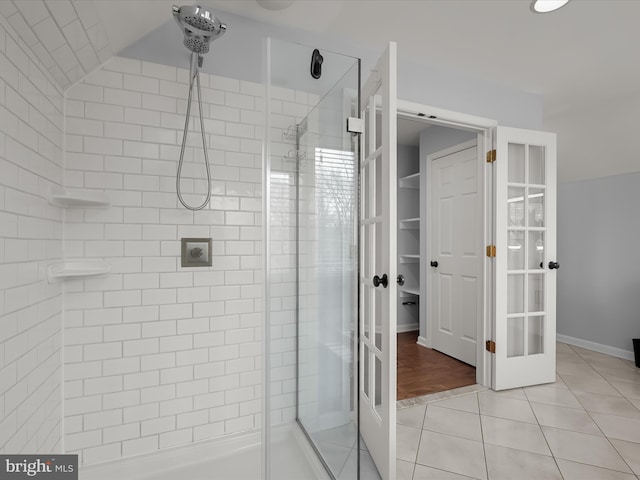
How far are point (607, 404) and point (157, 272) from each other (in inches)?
123

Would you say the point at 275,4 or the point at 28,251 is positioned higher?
the point at 275,4

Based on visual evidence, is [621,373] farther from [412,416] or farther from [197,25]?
[197,25]

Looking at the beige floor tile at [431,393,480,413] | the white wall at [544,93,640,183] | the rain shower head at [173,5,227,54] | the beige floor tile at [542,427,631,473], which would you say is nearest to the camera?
the rain shower head at [173,5,227,54]

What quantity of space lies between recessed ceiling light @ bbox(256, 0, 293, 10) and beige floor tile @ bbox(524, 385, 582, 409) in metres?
3.10

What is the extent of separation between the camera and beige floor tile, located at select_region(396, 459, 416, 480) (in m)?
1.65

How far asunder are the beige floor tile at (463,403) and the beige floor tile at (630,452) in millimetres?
725

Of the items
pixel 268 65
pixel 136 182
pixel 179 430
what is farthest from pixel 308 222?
pixel 179 430

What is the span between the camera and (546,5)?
1.87 m

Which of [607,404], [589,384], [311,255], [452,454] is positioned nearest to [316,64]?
[311,255]

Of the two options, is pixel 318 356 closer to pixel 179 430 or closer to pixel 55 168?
pixel 179 430

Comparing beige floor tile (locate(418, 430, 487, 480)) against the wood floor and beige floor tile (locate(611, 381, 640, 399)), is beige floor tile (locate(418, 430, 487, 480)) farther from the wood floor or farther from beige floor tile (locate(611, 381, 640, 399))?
beige floor tile (locate(611, 381, 640, 399))

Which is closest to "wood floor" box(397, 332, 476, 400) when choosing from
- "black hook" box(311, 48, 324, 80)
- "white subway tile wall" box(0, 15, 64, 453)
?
→ "white subway tile wall" box(0, 15, 64, 453)

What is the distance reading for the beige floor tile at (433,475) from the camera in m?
1.63

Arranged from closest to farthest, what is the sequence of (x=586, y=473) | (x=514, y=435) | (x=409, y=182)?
(x=586, y=473) < (x=514, y=435) < (x=409, y=182)
